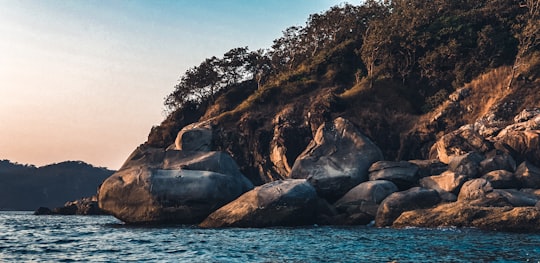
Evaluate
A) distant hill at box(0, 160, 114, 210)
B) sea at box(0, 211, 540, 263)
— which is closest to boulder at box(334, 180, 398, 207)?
sea at box(0, 211, 540, 263)

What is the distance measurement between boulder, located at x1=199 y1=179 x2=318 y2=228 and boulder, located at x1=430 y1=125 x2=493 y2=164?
1423cm

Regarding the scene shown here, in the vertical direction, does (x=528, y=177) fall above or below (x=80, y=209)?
above

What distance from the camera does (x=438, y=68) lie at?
5378 cm

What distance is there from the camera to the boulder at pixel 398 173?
102 feet

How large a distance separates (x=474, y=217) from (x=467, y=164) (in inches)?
360

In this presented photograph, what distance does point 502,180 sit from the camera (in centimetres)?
2858

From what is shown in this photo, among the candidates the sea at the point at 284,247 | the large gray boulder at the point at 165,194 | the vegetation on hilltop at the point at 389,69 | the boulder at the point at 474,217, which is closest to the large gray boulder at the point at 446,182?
the boulder at the point at 474,217

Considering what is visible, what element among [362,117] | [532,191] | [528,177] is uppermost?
[362,117]

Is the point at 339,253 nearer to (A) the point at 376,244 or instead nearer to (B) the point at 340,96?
(A) the point at 376,244

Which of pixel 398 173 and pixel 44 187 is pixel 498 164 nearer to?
pixel 398 173

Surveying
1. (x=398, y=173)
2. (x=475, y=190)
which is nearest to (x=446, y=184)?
(x=398, y=173)

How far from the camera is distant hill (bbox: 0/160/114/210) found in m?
165

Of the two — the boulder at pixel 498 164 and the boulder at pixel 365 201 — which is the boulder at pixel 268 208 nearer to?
the boulder at pixel 365 201

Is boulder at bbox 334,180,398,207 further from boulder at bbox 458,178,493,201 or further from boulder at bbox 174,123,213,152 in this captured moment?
boulder at bbox 174,123,213,152
